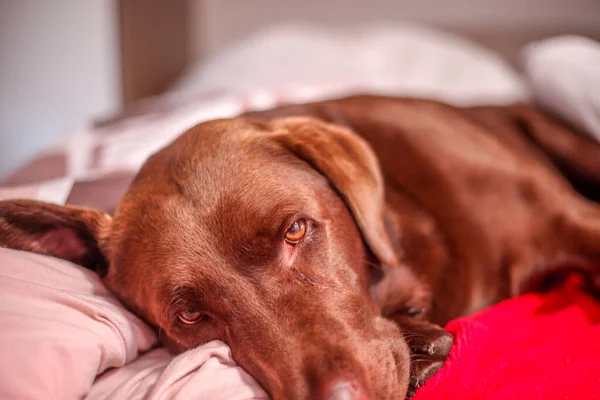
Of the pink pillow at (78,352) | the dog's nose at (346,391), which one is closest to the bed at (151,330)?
the pink pillow at (78,352)

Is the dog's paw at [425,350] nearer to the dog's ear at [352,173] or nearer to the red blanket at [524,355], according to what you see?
the red blanket at [524,355]

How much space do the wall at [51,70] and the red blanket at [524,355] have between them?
325 cm

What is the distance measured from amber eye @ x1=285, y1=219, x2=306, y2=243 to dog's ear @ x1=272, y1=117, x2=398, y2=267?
17cm

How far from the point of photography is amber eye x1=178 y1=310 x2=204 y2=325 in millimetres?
1244


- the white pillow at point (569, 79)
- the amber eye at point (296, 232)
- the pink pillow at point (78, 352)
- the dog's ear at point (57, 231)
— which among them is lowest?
the pink pillow at point (78, 352)

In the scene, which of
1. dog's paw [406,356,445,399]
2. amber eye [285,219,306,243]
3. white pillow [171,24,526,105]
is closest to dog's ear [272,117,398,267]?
amber eye [285,219,306,243]

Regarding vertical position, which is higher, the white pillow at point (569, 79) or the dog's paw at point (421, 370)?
the white pillow at point (569, 79)

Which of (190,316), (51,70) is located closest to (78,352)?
(190,316)

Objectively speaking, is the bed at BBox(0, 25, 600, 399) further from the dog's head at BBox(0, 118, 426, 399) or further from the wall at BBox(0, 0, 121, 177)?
the wall at BBox(0, 0, 121, 177)

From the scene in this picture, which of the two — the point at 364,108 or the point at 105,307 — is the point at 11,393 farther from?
the point at 364,108

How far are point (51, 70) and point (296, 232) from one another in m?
3.28

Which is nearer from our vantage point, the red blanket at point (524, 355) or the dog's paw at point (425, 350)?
the red blanket at point (524, 355)

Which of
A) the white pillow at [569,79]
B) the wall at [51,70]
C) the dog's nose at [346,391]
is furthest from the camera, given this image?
the wall at [51,70]

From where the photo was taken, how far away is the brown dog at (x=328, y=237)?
1.18 m
